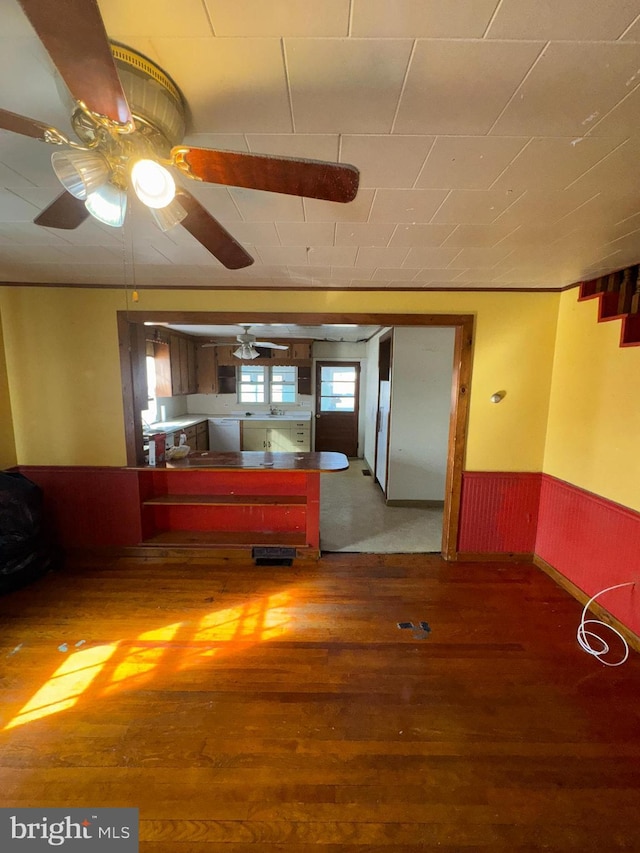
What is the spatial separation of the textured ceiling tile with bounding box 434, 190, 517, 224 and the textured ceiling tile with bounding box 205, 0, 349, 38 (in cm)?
80

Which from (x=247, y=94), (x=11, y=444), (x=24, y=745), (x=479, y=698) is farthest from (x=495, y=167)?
(x=11, y=444)

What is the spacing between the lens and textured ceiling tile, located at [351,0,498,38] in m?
0.72

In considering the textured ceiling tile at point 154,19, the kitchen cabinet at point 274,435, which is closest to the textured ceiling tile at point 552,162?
the textured ceiling tile at point 154,19

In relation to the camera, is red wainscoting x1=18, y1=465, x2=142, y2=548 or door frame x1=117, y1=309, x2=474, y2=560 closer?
door frame x1=117, y1=309, x2=474, y2=560

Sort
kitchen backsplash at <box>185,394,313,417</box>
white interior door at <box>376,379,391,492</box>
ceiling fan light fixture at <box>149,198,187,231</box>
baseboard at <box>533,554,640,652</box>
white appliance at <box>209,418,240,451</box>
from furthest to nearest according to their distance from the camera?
kitchen backsplash at <box>185,394,313,417</box> < white appliance at <box>209,418,240,451</box> < white interior door at <box>376,379,391,492</box> < baseboard at <box>533,554,640,652</box> < ceiling fan light fixture at <box>149,198,187,231</box>

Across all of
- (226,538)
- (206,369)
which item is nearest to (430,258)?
(226,538)

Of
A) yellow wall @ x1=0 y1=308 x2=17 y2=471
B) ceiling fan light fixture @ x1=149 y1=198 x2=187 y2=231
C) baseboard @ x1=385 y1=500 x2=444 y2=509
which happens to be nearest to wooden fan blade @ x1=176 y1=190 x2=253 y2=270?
ceiling fan light fixture @ x1=149 y1=198 x2=187 y2=231

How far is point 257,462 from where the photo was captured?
3092 mm

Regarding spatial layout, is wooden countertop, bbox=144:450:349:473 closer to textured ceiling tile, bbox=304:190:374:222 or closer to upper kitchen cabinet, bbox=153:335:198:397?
textured ceiling tile, bbox=304:190:374:222

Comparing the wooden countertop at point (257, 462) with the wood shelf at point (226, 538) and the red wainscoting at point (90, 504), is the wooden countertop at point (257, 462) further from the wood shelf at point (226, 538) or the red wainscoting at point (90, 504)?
the wood shelf at point (226, 538)

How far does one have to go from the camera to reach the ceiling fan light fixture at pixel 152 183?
878 millimetres

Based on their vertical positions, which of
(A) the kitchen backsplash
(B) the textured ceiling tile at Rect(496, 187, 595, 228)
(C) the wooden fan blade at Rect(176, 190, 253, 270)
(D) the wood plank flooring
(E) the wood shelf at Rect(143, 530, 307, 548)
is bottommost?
(D) the wood plank flooring

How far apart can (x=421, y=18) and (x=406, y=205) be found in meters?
0.77

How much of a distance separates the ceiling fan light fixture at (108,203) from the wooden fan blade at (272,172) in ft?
0.86
